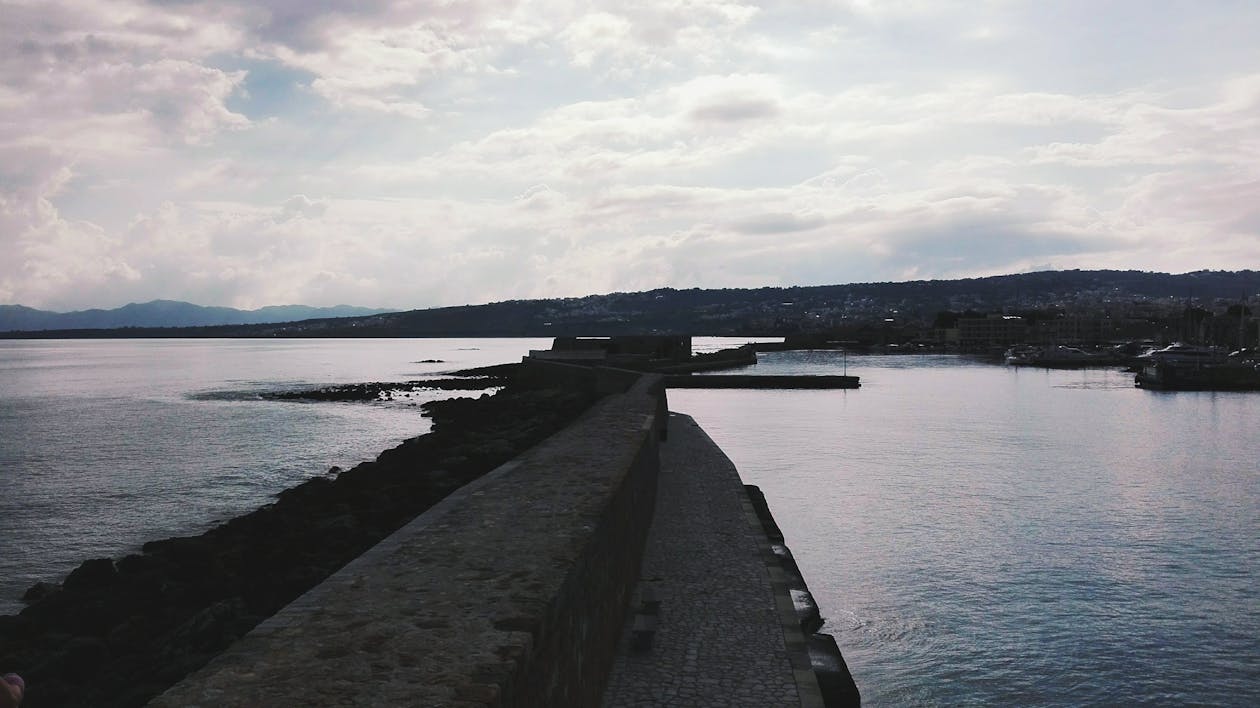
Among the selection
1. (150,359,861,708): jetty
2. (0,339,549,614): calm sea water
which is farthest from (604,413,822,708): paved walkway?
(0,339,549,614): calm sea water

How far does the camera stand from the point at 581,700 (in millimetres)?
5746

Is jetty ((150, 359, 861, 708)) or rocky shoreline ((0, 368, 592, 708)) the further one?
rocky shoreline ((0, 368, 592, 708))

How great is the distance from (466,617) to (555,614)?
1.84 feet

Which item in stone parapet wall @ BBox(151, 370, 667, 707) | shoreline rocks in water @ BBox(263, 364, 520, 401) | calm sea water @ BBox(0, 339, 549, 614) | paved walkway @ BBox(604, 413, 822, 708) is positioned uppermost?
stone parapet wall @ BBox(151, 370, 667, 707)

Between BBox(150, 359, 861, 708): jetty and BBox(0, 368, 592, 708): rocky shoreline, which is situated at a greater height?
BBox(150, 359, 861, 708): jetty

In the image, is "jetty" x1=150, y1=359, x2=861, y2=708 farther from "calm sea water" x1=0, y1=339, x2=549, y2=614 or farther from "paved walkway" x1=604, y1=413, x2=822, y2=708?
"calm sea water" x1=0, y1=339, x2=549, y2=614

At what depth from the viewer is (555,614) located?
5.16 metres

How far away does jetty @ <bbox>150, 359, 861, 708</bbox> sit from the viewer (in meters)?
4.09

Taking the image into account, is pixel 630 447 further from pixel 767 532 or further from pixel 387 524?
pixel 387 524

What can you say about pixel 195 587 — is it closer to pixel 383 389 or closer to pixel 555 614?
pixel 555 614

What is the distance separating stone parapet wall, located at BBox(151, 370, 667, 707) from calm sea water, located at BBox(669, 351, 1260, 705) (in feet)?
13.5

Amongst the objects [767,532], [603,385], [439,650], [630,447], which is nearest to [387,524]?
[630,447]

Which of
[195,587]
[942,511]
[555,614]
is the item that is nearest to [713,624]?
[555,614]

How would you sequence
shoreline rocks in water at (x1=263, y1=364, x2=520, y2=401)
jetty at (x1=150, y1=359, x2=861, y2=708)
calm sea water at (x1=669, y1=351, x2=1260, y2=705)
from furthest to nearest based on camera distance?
shoreline rocks in water at (x1=263, y1=364, x2=520, y2=401) < calm sea water at (x1=669, y1=351, x2=1260, y2=705) < jetty at (x1=150, y1=359, x2=861, y2=708)
